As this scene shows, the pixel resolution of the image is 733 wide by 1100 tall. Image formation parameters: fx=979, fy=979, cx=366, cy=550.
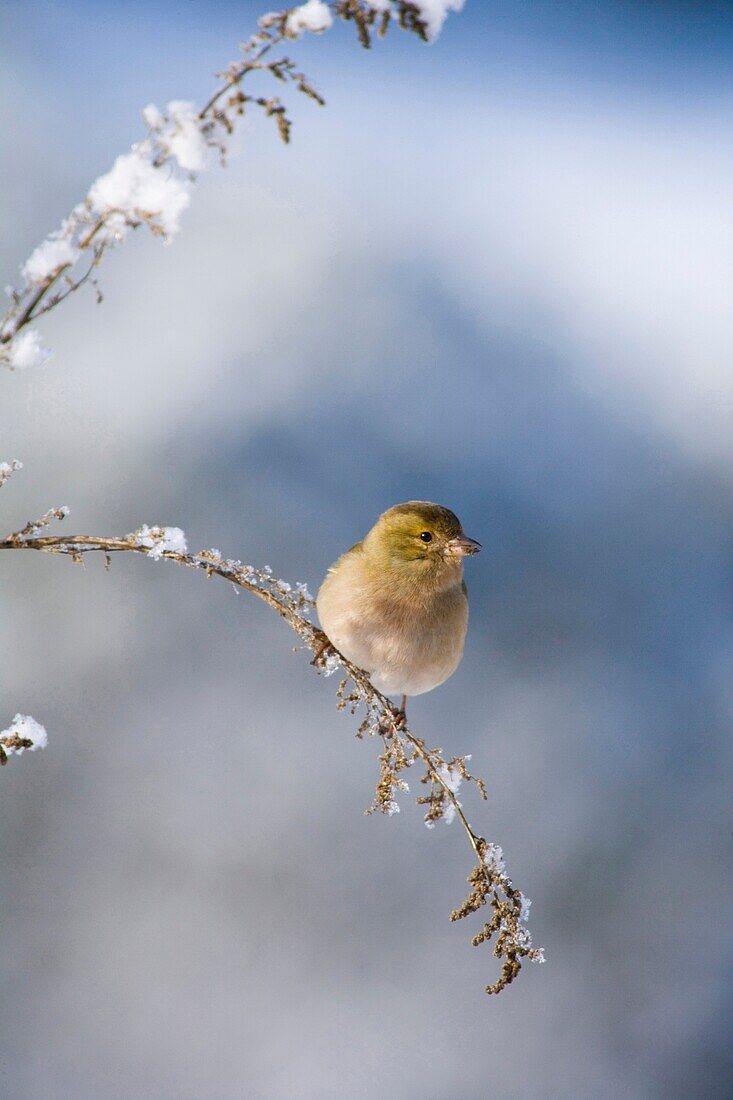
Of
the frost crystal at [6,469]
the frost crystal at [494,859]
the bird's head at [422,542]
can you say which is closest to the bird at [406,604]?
the bird's head at [422,542]

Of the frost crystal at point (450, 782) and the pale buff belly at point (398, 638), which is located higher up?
the pale buff belly at point (398, 638)

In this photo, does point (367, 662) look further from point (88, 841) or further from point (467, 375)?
point (467, 375)

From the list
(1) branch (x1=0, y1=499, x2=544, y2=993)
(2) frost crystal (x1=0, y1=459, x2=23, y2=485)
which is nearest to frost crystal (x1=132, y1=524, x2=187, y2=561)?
(1) branch (x1=0, y1=499, x2=544, y2=993)

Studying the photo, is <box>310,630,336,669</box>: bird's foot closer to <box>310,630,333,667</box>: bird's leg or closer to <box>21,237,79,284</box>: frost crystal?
<box>310,630,333,667</box>: bird's leg

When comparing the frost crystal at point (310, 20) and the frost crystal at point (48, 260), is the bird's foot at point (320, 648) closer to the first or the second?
the frost crystal at point (48, 260)

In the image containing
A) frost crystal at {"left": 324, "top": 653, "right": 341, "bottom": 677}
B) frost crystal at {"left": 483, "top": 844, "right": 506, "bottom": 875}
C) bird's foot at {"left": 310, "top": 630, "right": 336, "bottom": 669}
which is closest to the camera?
frost crystal at {"left": 483, "top": 844, "right": 506, "bottom": 875}

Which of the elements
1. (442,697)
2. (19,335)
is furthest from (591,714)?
(19,335)

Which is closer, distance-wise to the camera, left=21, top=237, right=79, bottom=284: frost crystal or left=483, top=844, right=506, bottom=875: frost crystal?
left=21, top=237, right=79, bottom=284: frost crystal
